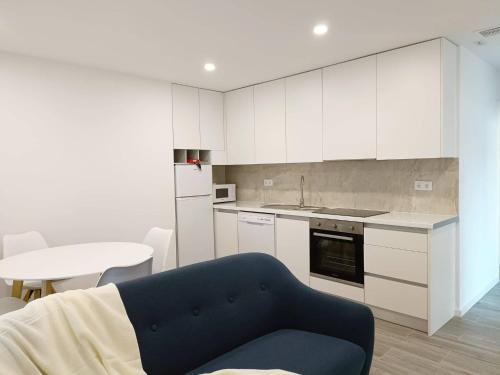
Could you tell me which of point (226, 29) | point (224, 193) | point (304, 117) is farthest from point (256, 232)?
point (226, 29)

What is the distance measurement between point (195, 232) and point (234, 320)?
2795mm

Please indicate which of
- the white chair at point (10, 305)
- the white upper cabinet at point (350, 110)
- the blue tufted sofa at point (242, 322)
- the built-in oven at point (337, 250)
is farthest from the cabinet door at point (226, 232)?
the white chair at point (10, 305)

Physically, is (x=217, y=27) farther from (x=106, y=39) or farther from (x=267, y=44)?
(x=106, y=39)

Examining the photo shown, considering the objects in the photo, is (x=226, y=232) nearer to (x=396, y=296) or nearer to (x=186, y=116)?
(x=186, y=116)

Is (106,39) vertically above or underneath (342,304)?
above

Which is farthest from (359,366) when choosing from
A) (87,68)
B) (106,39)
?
(87,68)

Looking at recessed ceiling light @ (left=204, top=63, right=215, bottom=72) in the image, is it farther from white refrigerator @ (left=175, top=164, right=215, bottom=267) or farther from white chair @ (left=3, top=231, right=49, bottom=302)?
white chair @ (left=3, top=231, right=49, bottom=302)

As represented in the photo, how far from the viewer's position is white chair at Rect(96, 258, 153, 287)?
223 cm

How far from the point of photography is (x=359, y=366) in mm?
1843

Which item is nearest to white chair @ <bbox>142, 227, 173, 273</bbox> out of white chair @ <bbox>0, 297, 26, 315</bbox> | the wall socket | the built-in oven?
white chair @ <bbox>0, 297, 26, 315</bbox>

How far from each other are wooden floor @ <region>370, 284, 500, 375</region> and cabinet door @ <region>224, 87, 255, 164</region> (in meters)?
2.69

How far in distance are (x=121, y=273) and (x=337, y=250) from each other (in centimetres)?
214

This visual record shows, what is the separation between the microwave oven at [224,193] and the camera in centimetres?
499

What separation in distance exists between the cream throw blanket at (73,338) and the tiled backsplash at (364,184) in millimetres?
2688
